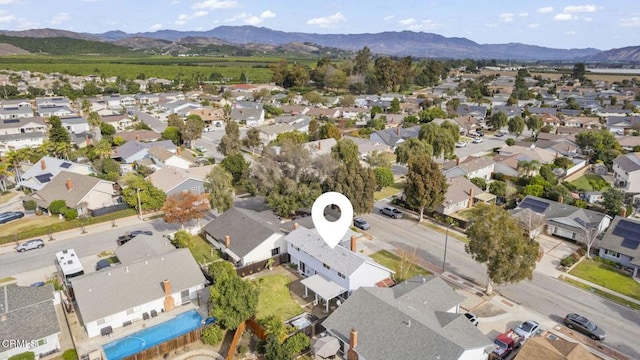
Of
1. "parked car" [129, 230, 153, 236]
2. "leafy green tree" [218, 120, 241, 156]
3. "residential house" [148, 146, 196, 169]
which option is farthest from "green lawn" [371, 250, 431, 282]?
"residential house" [148, 146, 196, 169]

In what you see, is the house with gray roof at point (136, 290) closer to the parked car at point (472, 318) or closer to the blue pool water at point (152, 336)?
the blue pool water at point (152, 336)

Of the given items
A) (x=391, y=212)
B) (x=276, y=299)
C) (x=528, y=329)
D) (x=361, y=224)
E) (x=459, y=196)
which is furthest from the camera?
(x=459, y=196)

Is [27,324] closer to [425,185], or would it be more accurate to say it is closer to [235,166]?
[235,166]

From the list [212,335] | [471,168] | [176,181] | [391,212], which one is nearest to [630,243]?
[391,212]

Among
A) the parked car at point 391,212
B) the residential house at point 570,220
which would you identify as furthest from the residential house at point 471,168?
the residential house at point 570,220

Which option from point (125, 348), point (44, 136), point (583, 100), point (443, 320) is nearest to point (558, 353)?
point (443, 320)
